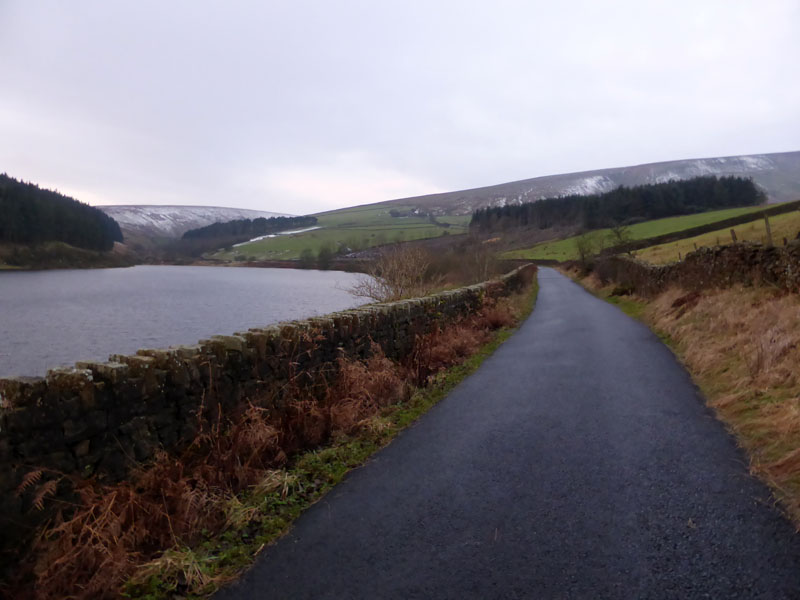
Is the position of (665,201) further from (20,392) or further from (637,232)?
(20,392)

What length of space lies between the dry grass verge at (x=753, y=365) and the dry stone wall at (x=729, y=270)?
1.55 ft

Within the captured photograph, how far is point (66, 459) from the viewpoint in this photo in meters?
3.84

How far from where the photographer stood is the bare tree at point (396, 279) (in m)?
19.1

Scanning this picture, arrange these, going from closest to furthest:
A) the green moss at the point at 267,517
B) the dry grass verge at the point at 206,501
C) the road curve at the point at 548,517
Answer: the road curve at the point at 548,517, the green moss at the point at 267,517, the dry grass verge at the point at 206,501

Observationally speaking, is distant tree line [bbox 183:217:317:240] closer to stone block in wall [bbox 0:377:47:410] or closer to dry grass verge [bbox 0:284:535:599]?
dry grass verge [bbox 0:284:535:599]

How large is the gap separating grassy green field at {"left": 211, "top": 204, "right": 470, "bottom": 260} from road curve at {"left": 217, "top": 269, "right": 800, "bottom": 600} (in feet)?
88.2

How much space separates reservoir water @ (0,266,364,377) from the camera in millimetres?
18750

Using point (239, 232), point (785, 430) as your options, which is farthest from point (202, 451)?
point (239, 232)

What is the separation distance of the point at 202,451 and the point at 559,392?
4.87m

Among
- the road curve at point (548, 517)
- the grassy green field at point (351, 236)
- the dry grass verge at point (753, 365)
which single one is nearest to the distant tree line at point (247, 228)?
the grassy green field at point (351, 236)

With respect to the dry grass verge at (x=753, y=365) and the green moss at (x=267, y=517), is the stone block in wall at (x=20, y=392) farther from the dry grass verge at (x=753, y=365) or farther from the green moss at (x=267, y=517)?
the dry grass verge at (x=753, y=365)

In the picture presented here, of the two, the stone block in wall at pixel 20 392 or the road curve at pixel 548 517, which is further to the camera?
the stone block in wall at pixel 20 392

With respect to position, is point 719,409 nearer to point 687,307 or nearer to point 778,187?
point 687,307

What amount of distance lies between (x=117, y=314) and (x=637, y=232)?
2441 inches
